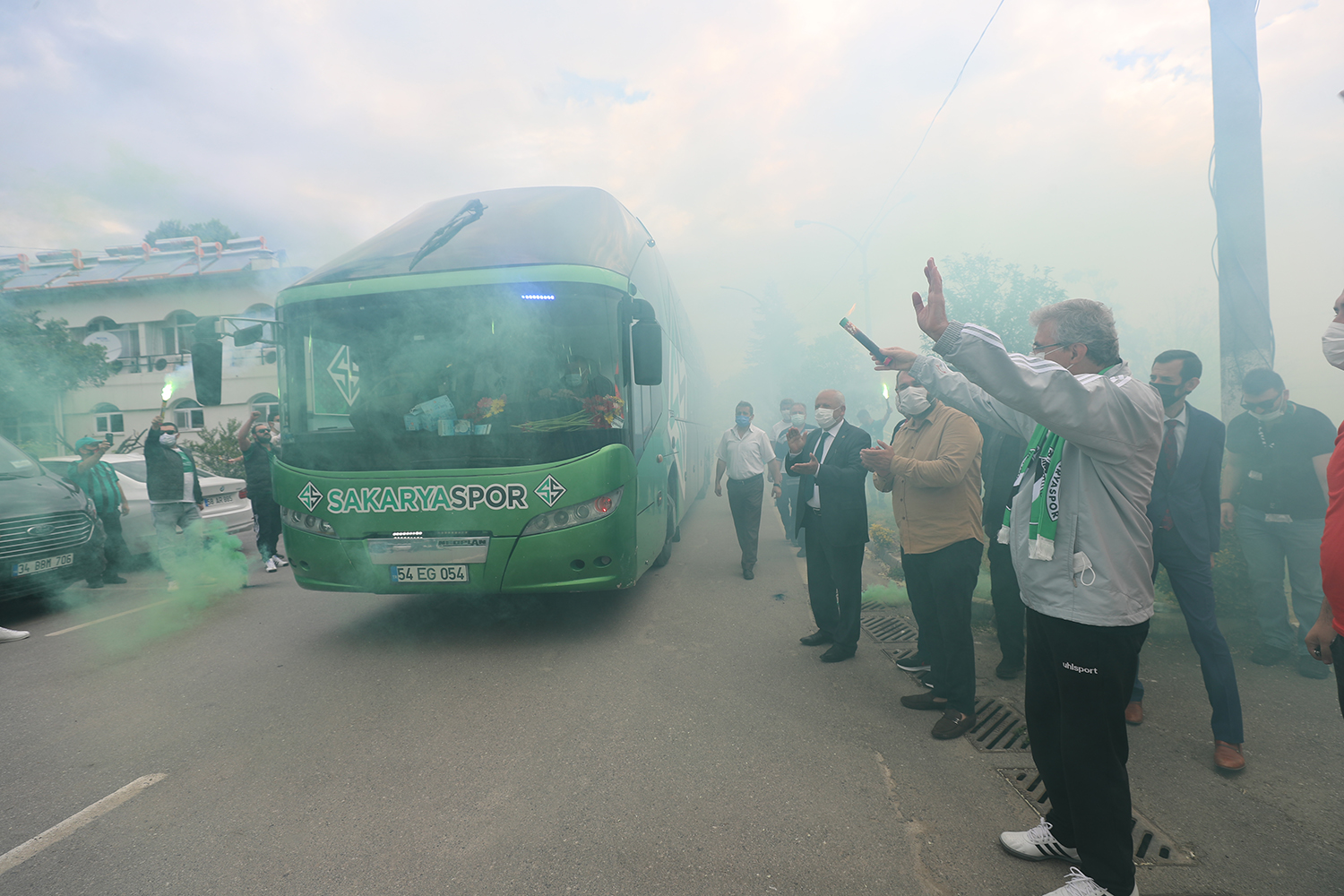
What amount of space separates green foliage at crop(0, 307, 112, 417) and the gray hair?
738 cm

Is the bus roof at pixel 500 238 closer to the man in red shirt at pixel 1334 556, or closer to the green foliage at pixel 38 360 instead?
the green foliage at pixel 38 360

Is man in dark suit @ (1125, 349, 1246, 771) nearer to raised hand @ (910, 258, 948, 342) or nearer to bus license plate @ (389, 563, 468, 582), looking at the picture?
raised hand @ (910, 258, 948, 342)

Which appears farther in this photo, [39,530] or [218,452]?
[218,452]

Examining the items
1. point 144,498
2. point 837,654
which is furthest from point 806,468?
point 144,498

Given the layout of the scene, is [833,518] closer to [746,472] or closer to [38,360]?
[746,472]

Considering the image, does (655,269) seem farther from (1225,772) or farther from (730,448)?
(1225,772)

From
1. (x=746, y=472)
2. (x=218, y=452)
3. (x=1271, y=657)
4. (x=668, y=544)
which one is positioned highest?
(x=218, y=452)

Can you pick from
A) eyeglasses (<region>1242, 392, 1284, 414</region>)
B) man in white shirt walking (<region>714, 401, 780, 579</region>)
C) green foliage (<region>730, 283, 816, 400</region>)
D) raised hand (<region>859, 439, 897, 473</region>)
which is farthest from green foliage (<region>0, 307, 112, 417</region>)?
green foliage (<region>730, 283, 816, 400</region>)

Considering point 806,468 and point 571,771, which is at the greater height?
point 806,468

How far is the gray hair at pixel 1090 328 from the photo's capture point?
2.26 m

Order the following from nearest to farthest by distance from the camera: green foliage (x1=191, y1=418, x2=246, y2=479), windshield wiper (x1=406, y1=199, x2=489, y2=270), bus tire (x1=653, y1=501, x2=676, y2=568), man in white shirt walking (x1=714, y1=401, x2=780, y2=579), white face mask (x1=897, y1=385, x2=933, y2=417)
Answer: white face mask (x1=897, y1=385, x2=933, y2=417) → windshield wiper (x1=406, y1=199, x2=489, y2=270) → man in white shirt walking (x1=714, y1=401, x2=780, y2=579) → bus tire (x1=653, y1=501, x2=676, y2=568) → green foliage (x1=191, y1=418, x2=246, y2=479)

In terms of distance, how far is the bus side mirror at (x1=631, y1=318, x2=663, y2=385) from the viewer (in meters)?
5.24

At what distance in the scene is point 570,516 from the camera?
4742 millimetres

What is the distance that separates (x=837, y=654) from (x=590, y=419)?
2435 mm
